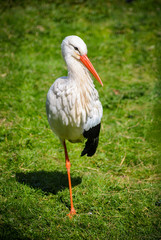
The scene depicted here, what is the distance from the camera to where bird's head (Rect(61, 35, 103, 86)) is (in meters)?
2.59

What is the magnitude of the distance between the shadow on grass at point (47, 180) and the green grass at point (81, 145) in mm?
11

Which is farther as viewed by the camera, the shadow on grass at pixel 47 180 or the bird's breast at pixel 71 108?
the shadow on grass at pixel 47 180

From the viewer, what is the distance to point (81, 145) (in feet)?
13.1

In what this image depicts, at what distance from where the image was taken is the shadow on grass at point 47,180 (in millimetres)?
3204

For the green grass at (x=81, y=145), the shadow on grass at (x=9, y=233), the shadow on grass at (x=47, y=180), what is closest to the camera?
the shadow on grass at (x=9, y=233)

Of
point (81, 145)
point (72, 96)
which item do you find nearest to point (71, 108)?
point (72, 96)

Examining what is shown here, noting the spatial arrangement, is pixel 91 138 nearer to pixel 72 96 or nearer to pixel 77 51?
pixel 72 96

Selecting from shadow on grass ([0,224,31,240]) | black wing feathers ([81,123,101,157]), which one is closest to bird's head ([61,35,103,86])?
black wing feathers ([81,123,101,157])

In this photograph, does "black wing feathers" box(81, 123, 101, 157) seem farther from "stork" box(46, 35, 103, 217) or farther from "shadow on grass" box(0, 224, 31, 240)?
"shadow on grass" box(0, 224, 31, 240)

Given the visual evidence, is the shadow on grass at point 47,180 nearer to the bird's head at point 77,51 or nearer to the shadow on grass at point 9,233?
the shadow on grass at point 9,233

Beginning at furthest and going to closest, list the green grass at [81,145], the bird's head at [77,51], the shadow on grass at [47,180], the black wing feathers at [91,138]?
1. the shadow on grass at [47,180]
2. the black wing feathers at [91,138]
3. the green grass at [81,145]
4. the bird's head at [77,51]

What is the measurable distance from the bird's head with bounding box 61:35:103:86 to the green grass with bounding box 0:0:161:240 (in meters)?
0.62

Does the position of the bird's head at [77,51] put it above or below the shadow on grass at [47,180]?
above

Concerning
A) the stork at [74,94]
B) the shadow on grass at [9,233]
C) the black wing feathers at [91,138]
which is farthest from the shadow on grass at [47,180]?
the stork at [74,94]
